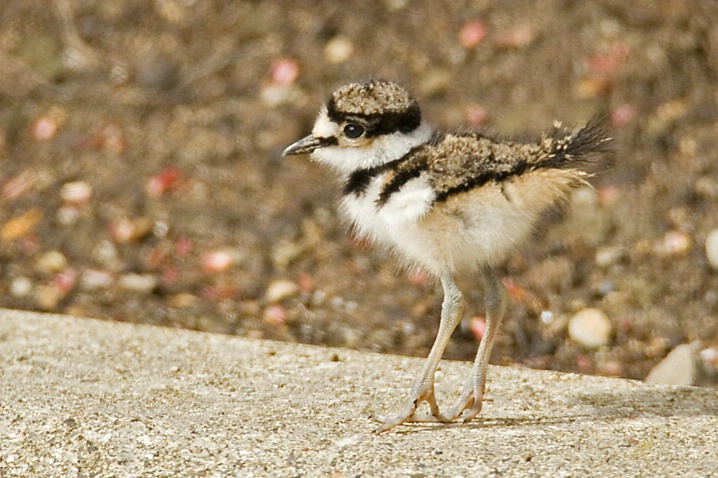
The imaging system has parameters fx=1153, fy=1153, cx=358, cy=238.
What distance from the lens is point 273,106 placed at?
541cm

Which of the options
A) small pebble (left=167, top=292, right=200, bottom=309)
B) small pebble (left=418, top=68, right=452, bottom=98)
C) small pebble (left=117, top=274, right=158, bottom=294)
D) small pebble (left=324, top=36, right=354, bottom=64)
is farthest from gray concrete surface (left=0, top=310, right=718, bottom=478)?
small pebble (left=324, top=36, right=354, bottom=64)

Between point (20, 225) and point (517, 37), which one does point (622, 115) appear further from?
point (20, 225)

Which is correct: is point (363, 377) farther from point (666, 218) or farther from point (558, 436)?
point (666, 218)

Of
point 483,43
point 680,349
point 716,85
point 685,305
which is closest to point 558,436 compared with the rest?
point 680,349

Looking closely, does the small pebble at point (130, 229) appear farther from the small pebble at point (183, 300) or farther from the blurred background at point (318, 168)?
the small pebble at point (183, 300)

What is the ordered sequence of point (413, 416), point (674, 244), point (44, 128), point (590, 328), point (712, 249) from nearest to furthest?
point (413, 416), point (590, 328), point (712, 249), point (674, 244), point (44, 128)

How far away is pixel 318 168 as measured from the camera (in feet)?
17.0

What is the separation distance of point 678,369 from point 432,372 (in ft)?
3.47

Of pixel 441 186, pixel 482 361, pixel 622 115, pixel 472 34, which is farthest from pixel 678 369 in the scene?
pixel 472 34

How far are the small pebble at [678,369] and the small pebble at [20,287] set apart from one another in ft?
7.92

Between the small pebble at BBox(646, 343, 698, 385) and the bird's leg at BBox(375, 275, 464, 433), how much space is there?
96 cm

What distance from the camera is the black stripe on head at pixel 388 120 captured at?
2791 millimetres

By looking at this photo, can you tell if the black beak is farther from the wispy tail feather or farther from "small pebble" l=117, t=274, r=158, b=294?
"small pebble" l=117, t=274, r=158, b=294

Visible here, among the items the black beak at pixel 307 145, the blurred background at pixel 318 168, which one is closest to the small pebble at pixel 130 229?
the blurred background at pixel 318 168
